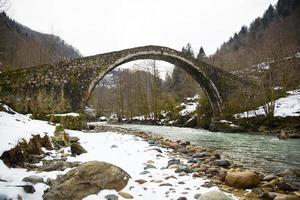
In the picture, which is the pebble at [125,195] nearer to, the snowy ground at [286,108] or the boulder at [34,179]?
the boulder at [34,179]

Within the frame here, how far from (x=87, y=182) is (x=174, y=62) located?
65.2 ft

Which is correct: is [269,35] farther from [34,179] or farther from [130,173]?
[34,179]

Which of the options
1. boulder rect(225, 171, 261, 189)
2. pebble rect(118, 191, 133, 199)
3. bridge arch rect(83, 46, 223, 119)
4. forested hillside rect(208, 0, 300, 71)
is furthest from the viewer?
forested hillside rect(208, 0, 300, 71)

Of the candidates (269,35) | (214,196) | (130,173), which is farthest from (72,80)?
(269,35)

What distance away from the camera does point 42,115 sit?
442 inches

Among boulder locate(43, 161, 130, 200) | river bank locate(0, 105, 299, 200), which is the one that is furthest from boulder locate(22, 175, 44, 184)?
boulder locate(43, 161, 130, 200)

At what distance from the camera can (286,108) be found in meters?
18.4

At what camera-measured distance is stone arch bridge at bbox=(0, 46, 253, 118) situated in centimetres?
1231

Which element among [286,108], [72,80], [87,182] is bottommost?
[87,182]

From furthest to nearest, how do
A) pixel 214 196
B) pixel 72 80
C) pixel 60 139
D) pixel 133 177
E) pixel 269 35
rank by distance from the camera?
1. pixel 269 35
2. pixel 72 80
3. pixel 60 139
4. pixel 133 177
5. pixel 214 196

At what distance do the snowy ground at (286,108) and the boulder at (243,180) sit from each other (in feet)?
47.3

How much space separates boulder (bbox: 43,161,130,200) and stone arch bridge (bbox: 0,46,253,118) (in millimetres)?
7904

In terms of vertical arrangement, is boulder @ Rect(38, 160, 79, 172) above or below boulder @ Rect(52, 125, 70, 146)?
below

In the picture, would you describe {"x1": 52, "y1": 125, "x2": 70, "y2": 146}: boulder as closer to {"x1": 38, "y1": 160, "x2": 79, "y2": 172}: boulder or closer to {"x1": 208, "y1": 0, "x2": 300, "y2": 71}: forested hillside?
{"x1": 38, "y1": 160, "x2": 79, "y2": 172}: boulder
